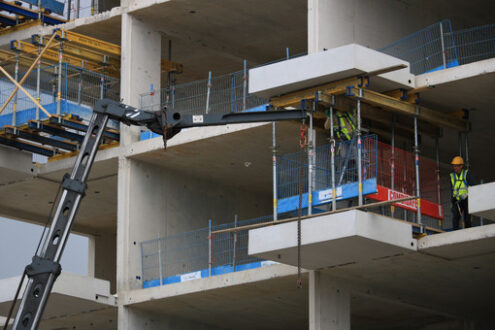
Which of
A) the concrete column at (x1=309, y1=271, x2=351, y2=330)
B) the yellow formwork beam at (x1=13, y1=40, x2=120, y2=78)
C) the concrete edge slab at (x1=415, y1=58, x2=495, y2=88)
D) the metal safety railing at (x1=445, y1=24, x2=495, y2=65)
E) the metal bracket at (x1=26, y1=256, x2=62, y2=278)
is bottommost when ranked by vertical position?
the metal bracket at (x1=26, y1=256, x2=62, y2=278)

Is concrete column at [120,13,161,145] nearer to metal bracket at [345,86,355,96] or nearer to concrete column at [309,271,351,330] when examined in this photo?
concrete column at [309,271,351,330]

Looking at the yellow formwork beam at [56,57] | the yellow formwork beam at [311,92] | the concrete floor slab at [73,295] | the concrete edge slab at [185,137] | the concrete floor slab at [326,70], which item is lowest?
the concrete floor slab at [73,295]

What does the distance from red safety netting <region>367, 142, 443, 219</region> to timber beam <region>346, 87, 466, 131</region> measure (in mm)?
927

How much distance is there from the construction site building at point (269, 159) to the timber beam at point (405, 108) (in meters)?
0.04

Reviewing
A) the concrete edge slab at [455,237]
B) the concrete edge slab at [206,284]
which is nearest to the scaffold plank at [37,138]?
the concrete edge slab at [206,284]

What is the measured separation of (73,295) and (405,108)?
34.6 ft

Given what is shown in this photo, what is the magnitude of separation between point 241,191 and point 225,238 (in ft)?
12.9

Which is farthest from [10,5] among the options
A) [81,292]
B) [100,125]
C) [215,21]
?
[100,125]

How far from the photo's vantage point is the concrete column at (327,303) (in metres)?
31.2

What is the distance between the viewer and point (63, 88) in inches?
1455

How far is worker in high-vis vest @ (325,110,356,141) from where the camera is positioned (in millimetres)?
29500

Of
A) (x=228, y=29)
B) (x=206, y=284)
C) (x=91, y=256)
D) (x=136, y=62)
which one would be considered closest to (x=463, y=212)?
(x=206, y=284)

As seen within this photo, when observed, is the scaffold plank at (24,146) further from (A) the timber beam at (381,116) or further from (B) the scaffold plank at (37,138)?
(A) the timber beam at (381,116)

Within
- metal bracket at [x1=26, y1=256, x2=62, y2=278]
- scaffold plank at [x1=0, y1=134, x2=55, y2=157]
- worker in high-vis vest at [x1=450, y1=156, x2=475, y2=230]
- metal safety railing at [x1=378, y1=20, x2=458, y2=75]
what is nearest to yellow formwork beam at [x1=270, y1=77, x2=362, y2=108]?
worker in high-vis vest at [x1=450, y1=156, x2=475, y2=230]
